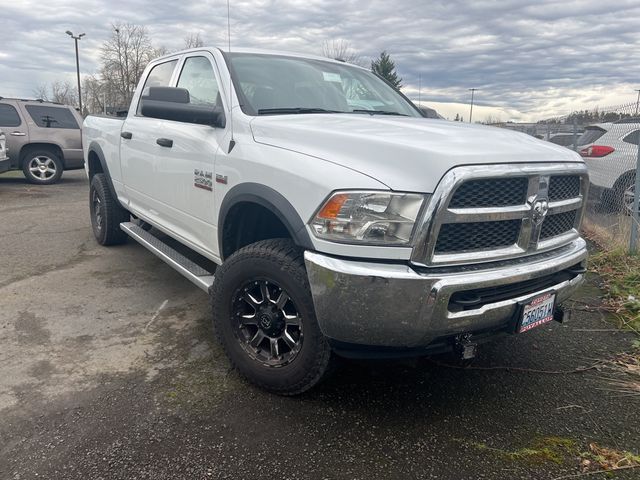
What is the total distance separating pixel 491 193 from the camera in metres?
2.46

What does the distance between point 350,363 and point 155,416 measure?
1.23 m

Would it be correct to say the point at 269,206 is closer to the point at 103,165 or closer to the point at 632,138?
the point at 103,165

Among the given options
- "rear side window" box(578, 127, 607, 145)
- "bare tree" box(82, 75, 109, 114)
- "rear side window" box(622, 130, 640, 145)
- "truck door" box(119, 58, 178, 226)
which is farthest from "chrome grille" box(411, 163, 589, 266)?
"bare tree" box(82, 75, 109, 114)

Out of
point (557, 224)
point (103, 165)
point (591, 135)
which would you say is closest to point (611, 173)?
point (591, 135)

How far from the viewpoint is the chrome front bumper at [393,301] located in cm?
225

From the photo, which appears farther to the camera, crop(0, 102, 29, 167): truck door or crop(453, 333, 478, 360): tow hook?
crop(0, 102, 29, 167): truck door

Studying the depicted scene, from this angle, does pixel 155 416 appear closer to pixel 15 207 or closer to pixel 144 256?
pixel 144 256

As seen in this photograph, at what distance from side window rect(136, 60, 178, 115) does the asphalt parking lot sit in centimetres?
196

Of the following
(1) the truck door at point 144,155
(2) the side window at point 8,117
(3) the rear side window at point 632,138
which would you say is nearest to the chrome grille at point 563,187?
(1) the truck door at point 144,155

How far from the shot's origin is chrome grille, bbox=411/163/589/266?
2279 millimetres

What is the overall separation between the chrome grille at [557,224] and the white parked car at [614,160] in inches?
175

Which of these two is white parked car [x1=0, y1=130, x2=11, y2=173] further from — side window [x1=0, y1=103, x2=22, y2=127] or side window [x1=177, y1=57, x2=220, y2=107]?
side window [x1=177, y1=57, x2=220, y2=107]

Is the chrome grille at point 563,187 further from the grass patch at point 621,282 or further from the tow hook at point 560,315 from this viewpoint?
the grass patch at point 621,282

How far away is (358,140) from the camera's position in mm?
2535
